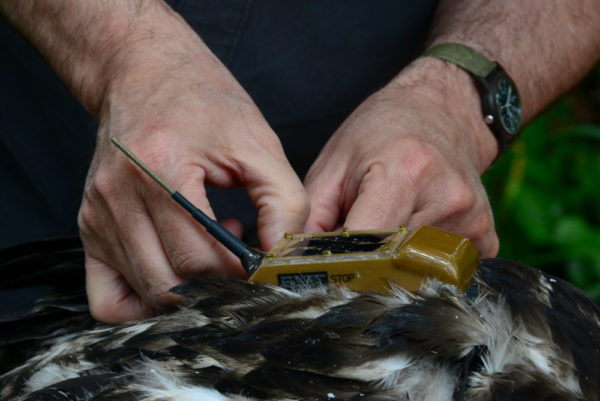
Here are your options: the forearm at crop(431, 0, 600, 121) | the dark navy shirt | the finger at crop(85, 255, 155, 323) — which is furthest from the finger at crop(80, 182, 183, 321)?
the forearm at crop(431, 0, 600, 121)

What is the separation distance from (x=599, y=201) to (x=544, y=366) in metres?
2.18

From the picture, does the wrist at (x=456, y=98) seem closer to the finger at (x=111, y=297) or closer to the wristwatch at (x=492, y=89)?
the wristwatch at (x=492, y=89)

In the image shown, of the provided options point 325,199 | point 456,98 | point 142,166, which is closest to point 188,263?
point 142,166

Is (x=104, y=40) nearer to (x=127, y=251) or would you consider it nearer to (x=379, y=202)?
(x=127, y=251)

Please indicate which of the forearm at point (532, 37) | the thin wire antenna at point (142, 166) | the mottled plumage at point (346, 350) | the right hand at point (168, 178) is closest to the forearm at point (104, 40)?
the right hand at point (168, 178)

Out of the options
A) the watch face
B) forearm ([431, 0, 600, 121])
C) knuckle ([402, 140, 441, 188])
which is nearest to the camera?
knuckle ([402, 140, 441, 188])

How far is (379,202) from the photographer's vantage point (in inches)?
46.8

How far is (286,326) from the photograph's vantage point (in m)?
0.96

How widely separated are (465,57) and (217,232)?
872 mm

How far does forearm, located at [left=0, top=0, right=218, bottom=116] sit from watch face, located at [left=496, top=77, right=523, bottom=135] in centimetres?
70

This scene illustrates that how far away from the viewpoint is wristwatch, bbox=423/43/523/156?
165 cm

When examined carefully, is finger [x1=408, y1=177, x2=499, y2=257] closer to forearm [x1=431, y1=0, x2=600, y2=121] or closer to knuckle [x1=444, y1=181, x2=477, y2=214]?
knuckle [x1=444, y1=181, x2=477, y2=214]

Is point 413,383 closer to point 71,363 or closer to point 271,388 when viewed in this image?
point 271,388

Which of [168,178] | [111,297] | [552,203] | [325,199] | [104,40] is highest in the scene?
[104,40]
